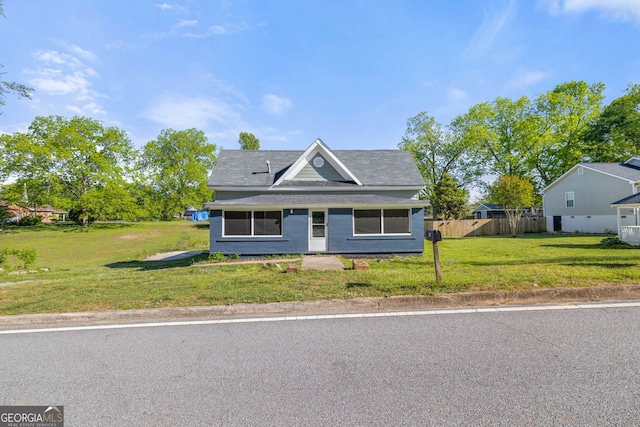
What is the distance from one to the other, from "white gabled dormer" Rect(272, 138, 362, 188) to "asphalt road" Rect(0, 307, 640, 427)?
37.3 ft

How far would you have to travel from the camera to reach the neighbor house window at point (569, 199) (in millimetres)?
28303

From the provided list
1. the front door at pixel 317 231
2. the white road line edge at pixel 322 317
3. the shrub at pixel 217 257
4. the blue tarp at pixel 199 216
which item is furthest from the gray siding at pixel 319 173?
the blue tarp at pixel 199 216

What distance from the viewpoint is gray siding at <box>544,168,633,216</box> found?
2470cm

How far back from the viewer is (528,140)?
1444 inches

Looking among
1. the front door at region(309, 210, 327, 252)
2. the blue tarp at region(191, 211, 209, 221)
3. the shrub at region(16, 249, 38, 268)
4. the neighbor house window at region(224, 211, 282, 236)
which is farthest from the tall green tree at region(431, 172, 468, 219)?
the blue tarp at region(191, 211, 209, 221)

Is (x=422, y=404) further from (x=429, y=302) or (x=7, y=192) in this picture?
(x=7, y=192)

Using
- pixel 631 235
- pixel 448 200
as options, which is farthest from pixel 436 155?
pixel 631 235

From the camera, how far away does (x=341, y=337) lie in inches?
167

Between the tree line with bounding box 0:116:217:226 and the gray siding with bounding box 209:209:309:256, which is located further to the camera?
the tree line with bounding box 0:116:217:226

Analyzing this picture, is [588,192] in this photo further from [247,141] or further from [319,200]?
[247,141]

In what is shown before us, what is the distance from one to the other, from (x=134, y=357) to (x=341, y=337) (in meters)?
2.64

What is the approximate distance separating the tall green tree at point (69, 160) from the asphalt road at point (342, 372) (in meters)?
39.6

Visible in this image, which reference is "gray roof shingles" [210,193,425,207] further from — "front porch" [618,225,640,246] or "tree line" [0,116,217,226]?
"tree line" [0,116,217,226]

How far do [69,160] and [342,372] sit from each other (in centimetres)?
4566
